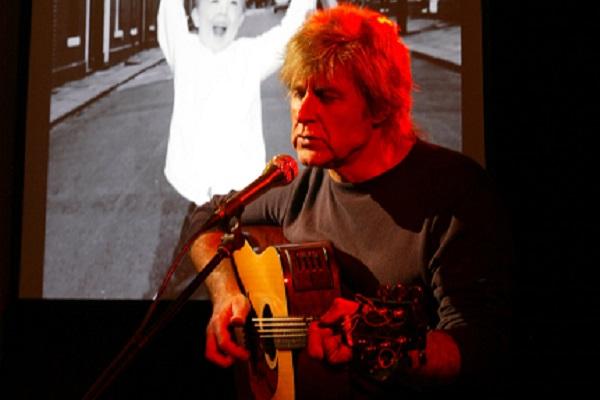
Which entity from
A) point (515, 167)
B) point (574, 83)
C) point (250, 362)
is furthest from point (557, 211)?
point (250, 362)

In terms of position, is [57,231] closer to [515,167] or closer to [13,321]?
[13,321]

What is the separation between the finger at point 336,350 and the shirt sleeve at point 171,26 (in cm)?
230

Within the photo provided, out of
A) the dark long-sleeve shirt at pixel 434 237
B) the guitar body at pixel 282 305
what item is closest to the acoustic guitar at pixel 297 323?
the guitar body at pixel 282 305

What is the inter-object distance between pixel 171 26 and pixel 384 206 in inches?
73.4

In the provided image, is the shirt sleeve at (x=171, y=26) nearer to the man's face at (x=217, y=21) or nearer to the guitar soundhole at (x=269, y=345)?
the man's face at (x=217, y=21)

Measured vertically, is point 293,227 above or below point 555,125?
below

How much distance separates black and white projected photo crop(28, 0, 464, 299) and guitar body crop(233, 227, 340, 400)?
4.40 ft

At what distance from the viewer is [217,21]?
335cm

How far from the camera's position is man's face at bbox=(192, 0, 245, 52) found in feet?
11.0

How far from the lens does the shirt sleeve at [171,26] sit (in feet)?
11.1

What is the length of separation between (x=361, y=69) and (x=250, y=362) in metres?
0.89

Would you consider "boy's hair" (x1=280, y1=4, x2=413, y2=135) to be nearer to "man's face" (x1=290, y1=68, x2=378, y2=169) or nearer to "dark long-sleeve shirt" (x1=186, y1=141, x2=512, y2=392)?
"man's face" (x1=290, y1=68, x2=378, y2=169)

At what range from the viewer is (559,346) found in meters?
3.13

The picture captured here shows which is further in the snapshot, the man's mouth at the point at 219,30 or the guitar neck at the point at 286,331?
the man's mouth at the point at 219,30
